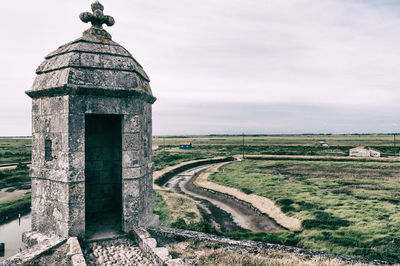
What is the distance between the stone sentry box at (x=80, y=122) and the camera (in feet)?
17.4

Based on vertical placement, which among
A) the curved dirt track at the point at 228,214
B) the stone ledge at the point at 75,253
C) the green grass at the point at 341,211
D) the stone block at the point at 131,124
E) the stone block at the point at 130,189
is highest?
the stone block at the point at 131,124

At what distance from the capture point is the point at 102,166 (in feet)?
23.8

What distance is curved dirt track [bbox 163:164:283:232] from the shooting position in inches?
468

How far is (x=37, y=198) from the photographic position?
579 centimetres

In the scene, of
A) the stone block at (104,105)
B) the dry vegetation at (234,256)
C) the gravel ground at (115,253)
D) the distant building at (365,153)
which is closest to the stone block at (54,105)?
the stone block at (104,105)

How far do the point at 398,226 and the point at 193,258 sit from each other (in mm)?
9871

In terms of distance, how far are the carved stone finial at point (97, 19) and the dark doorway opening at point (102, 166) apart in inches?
82.4

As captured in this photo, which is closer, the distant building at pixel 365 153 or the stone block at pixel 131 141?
the stone block at pixel 131 141

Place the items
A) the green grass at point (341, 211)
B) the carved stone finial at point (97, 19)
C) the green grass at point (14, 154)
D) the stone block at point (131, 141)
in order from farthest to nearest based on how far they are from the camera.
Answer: the green grass at point (14, 154) → the green grass at point (341, 211) → the carved stone finial at point (97, 19) → the stone block at point (131, 141)

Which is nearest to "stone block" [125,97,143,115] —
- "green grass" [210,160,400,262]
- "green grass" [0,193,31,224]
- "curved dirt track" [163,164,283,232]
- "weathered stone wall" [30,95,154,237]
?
"weathered stone wall" [30,95,154,237]

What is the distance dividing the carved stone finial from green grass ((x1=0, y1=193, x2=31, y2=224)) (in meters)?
11.1

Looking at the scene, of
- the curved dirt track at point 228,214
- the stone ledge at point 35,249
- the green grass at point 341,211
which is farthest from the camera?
the curved dirt track at point 228,214

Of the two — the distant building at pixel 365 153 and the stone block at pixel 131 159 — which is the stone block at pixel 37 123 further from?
the distant building at pixel 365 153

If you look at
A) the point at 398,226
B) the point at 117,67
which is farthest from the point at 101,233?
the point at 398,226
